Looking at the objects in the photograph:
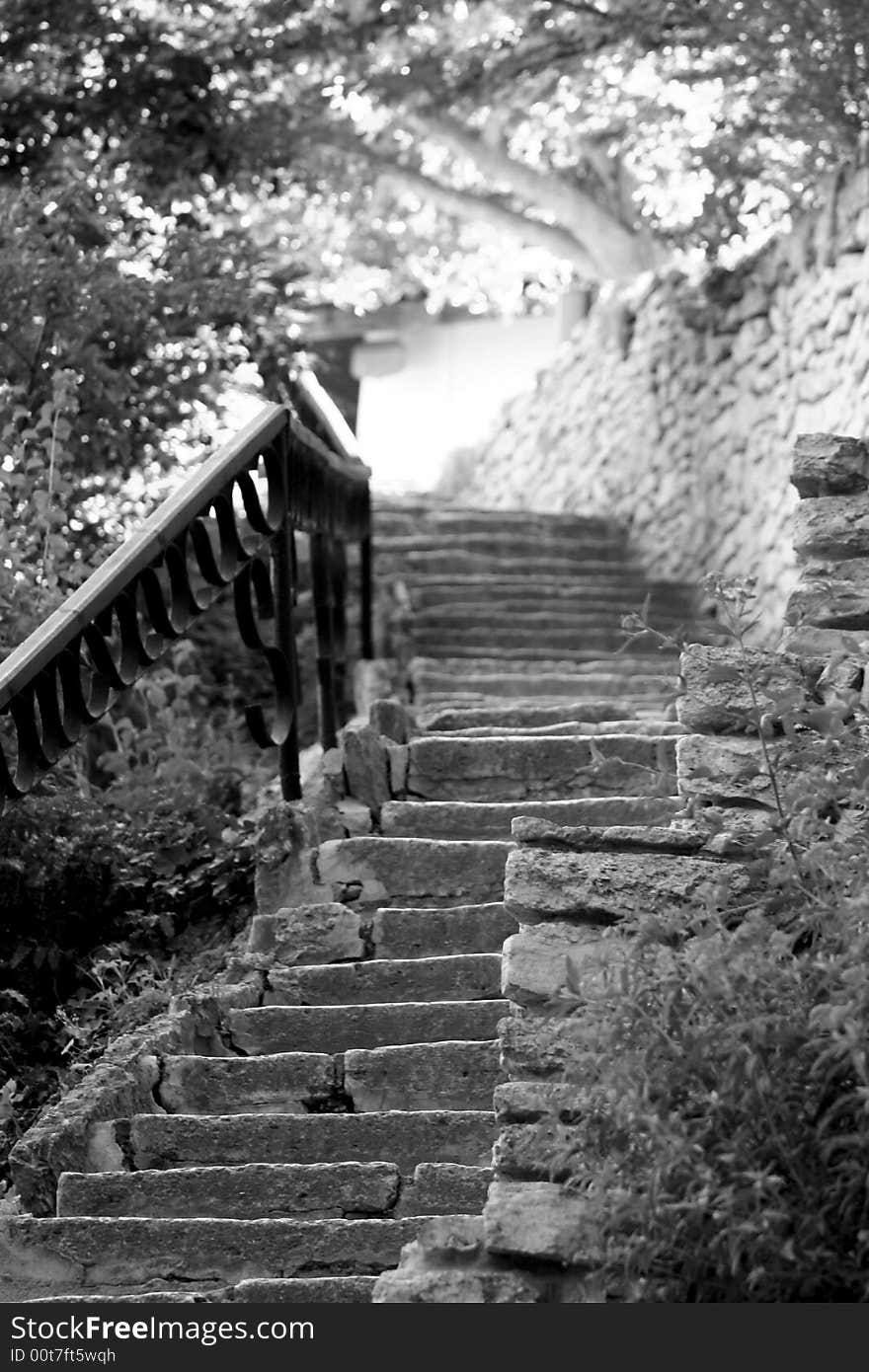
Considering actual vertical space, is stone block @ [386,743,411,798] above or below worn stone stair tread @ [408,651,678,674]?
above

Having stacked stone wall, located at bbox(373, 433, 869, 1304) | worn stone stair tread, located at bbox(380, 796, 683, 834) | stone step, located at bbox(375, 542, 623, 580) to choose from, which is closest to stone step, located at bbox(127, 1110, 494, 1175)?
stacked stone wall, located at bbox(373, 433, 869, 1304)

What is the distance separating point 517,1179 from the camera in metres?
2.98

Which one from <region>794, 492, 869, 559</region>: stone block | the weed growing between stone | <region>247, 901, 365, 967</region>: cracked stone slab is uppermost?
<region>794, 492, 869, 559</region>: stone block

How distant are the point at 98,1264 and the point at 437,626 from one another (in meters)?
4.60

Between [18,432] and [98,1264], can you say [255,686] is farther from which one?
[98,1264]

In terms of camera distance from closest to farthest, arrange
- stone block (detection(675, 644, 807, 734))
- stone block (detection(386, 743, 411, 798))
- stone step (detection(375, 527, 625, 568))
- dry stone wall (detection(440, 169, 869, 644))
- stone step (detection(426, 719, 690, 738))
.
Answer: stone block (detection(675, 644, 807, 734)), stone block (detection(386, 743, 411, 798)), stone step (detection(426, 719, 690, 738)), dry stone wall (detection(440, 169, 869, 644)), stone step (detection(375, 527, 625, 568))

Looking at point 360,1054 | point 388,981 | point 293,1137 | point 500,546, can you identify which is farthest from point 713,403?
point 293,1137

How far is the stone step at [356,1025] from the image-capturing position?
13.3 ft

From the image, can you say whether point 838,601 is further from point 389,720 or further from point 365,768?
point 389,720

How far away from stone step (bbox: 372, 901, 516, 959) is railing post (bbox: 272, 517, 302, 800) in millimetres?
672

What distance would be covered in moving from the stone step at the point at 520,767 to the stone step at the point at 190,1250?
73.0 inches

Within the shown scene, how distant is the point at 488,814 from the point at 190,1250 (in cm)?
172

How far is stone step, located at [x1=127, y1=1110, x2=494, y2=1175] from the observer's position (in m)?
3.70

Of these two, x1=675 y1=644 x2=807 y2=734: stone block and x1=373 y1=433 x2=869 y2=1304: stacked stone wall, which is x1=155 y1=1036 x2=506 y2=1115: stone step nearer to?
x1=373 y1=433 x2=869 y2=1304: stacked stone wall
